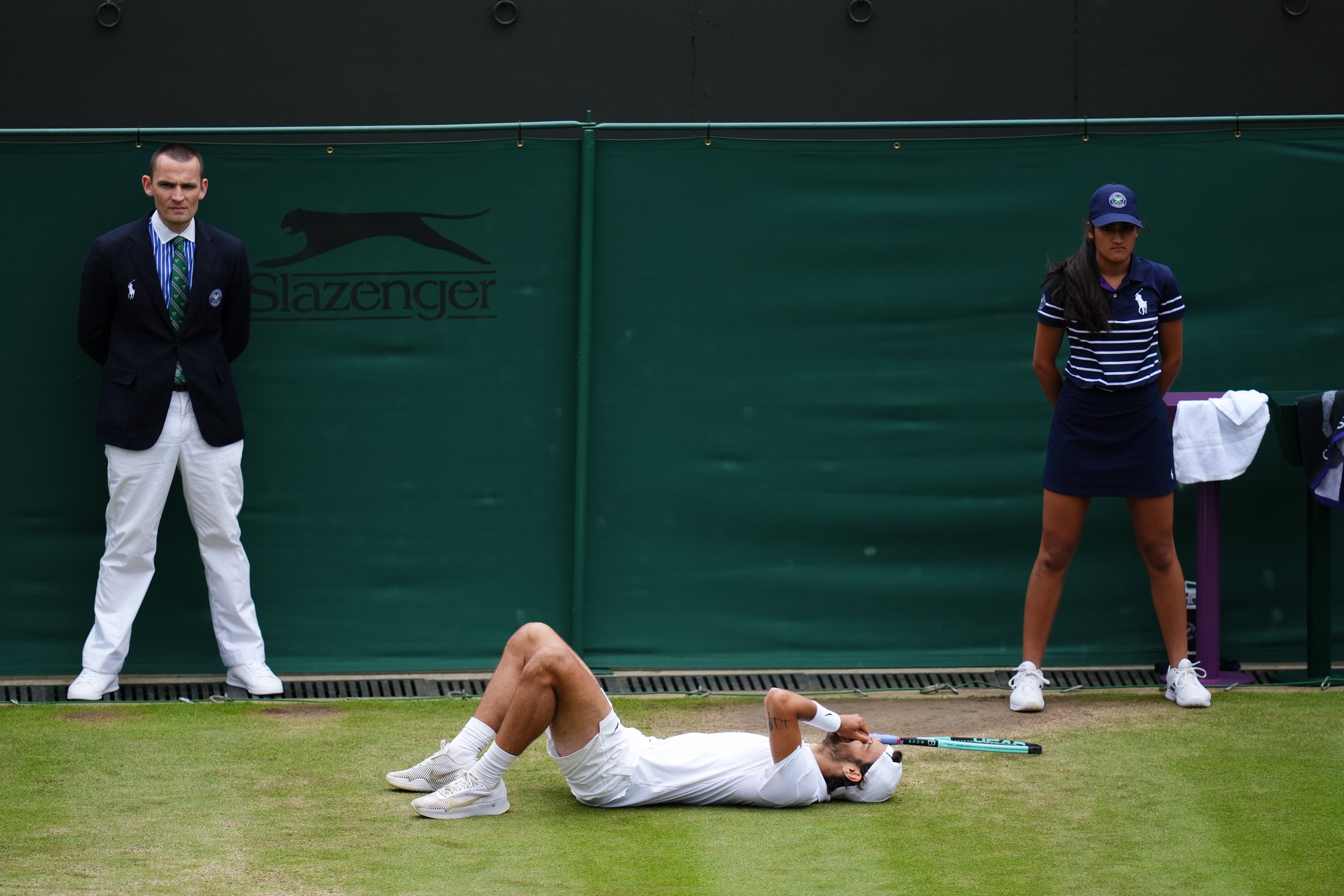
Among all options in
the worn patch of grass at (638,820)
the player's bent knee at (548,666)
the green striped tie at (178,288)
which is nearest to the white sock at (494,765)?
the worn patch of grass at (638,820)

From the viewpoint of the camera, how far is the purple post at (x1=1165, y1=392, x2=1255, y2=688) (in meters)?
6.48

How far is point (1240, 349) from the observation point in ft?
21.9

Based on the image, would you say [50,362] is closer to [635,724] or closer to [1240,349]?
[635,724]

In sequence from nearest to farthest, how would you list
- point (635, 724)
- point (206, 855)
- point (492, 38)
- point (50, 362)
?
point (206, 855), point (635, 724), point (50, 362), point (492, 38)

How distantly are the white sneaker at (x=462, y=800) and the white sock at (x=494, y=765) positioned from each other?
0.02 metres

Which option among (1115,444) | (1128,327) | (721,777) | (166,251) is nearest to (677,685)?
(721,777)

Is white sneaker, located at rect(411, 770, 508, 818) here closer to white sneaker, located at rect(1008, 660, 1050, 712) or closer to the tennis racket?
the tennis racket

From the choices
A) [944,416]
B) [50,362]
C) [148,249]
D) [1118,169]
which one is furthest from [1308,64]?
[50,362]

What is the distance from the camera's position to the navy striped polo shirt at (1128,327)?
5.97 metres

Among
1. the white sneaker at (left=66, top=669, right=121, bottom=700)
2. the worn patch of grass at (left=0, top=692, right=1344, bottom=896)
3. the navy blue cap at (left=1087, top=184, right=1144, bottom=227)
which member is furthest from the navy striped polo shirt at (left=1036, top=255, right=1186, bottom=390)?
the white sneaker at (left=66, top=669, right=121, bottom=700)

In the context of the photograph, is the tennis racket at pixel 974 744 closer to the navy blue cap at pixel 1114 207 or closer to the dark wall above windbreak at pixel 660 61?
the navy blue cap at pixel 1114 207

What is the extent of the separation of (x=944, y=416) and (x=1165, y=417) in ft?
3.06

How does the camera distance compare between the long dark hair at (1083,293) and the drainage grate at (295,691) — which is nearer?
the long dark hair at (1083,293)

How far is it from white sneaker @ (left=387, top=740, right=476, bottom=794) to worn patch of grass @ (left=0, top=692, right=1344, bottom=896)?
8cm
